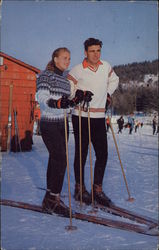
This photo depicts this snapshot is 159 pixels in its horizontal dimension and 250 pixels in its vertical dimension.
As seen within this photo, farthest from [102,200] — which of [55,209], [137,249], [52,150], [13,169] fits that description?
[13,169]

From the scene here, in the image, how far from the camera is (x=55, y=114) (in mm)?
2562

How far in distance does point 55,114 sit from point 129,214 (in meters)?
1.21

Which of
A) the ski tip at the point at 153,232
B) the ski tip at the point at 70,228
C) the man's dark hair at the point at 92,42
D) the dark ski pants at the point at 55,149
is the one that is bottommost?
the ski tip at the point at 153,232

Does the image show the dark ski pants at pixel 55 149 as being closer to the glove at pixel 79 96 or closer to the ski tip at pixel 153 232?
the glove at pixel 79 96

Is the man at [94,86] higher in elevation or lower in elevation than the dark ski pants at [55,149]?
higher

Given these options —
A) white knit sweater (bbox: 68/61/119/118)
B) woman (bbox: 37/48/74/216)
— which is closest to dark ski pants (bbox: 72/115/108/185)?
white knit sweater (bbox: 68/61/119/118)

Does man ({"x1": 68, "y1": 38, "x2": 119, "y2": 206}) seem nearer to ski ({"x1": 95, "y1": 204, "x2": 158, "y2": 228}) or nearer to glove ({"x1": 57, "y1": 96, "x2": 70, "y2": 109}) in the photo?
glove ({"x1": 57, "y1": 96, "x2": 70, "y2": 109})

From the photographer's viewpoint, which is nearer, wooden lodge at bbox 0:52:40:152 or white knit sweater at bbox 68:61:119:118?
white knit sweater at bbox 68:61:119:118

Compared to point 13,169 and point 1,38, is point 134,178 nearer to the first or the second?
point 13,169

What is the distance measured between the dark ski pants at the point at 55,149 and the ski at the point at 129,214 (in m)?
0.56

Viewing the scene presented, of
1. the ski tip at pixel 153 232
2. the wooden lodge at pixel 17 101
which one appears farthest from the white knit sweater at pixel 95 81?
the wooden lodge at pixel 17 101

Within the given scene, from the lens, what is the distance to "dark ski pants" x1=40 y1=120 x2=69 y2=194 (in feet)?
8.45

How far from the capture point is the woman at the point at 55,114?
242cm

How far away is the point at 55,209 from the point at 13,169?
9.00ft
